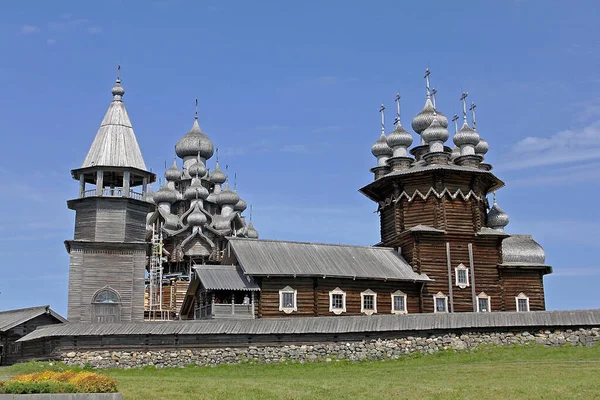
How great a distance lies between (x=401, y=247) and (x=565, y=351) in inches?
561

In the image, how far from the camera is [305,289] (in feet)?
112

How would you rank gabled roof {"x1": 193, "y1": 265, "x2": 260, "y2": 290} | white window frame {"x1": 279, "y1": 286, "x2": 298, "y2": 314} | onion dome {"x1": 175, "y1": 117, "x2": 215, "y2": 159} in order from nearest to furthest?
gabled roof {"x1": 193, "y1": 265, "x2": 260, "y2": 290}, white window frame {"x1": 279, "y1": 286, "x2": 298, "y2": 314}, onion dome {"x1": 175, "y1": 117, "x2": 215, "y2": 159}

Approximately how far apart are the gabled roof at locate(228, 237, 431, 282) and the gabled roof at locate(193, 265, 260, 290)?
673 mm

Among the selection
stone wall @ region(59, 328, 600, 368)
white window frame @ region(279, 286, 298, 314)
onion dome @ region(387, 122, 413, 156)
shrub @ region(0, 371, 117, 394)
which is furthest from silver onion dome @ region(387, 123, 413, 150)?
shrub @ region(0, 371, 117, 394)

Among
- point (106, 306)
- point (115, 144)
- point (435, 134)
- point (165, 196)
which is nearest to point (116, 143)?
point (115, 144)

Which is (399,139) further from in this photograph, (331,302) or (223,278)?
(223,278)

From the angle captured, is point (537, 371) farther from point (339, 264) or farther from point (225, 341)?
point (339, 264)

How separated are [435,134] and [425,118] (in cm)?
239

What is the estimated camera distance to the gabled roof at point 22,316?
3238 centimetres

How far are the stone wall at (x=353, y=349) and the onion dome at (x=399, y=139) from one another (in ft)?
54.8

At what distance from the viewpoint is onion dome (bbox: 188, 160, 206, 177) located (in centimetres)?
5719

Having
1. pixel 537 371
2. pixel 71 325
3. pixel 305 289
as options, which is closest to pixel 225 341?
pixel 71 325

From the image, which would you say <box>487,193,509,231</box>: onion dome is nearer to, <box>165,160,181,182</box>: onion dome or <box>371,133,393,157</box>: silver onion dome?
<box>371,133,393,157</box>: silver onion dome

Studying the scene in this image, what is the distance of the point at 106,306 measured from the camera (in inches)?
1359
